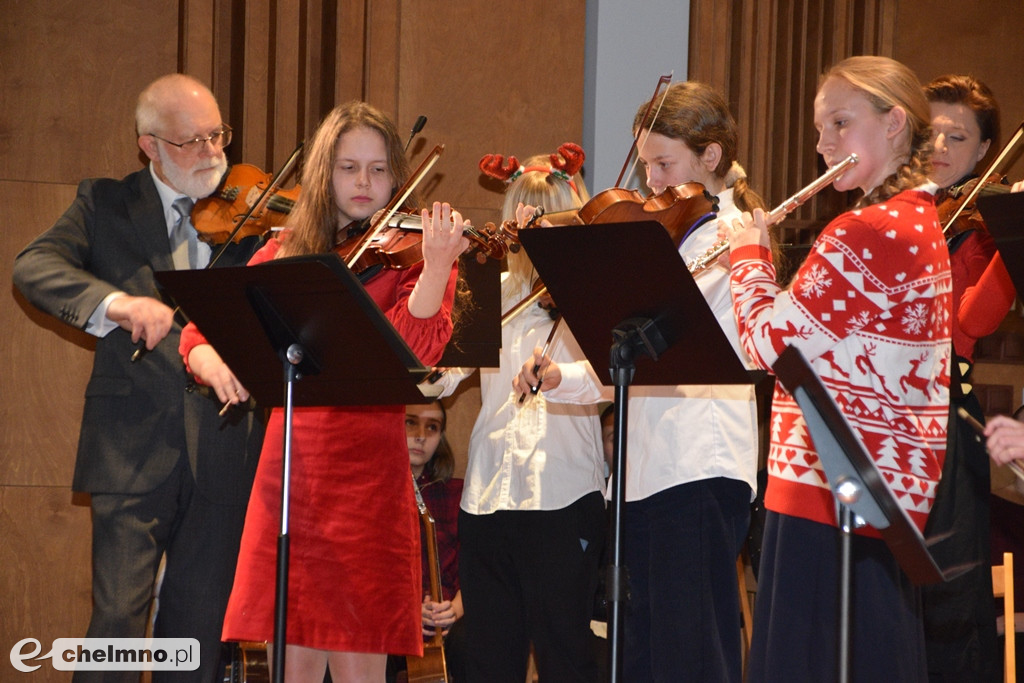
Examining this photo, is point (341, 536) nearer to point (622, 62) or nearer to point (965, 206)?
point (965, 206)

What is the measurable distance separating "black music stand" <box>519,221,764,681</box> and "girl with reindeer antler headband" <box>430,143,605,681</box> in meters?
0.57

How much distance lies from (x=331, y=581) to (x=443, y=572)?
134 cm

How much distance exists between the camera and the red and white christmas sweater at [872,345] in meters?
1.76

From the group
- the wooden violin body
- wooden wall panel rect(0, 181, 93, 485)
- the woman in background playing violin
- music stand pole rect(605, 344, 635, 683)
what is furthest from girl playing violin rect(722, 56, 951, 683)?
wooden wall panel rect(0, 181, 93, 485)

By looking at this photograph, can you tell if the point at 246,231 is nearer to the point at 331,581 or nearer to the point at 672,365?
the point at 331,581

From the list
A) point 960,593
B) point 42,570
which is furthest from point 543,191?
point 42,570

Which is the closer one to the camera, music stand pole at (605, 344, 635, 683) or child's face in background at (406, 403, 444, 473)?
music stand pole at (605, 344, 635, 683)

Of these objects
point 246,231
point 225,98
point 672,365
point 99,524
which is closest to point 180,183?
point 246,231

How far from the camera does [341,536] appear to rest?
2.13 meters

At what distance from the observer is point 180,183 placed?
118 inches

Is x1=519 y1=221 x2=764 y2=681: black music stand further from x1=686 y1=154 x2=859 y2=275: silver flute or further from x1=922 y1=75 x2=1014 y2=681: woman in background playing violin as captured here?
x1=922 y1=75 x2=1014 y2=681: woman in background playing violin

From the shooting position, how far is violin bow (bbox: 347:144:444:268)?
7.30 ft

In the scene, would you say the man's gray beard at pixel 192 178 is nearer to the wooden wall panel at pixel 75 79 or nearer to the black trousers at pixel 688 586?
the wooden wall panel at pixel 75 79

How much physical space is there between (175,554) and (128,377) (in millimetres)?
477
